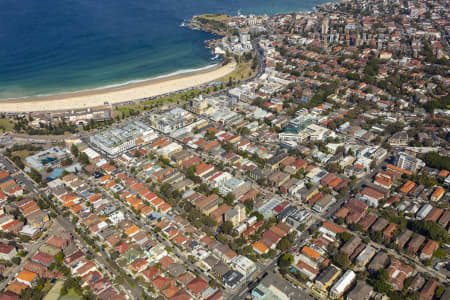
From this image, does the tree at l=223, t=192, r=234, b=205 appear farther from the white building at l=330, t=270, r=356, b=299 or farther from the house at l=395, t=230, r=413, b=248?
the house at l=395, t=230, r=413, b=248

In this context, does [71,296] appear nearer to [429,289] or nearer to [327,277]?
[327,277]

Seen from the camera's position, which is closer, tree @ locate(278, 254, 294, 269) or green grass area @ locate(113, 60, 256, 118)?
tree @ locate(278, 254, 294, 269)

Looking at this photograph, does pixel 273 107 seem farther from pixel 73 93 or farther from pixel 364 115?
pixel 73 93

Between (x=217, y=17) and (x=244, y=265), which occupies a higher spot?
(x=217, y=17)

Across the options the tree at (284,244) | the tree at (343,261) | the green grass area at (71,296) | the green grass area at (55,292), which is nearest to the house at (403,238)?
the tree at (343,261)

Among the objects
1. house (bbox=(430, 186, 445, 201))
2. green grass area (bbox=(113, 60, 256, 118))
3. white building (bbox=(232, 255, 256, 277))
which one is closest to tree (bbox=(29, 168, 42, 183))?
green grass area (bbox=(113, 60, 256, 118))

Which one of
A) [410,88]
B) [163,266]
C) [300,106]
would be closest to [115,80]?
[300,106]

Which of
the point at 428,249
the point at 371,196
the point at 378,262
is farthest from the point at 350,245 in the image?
the point at 371,196

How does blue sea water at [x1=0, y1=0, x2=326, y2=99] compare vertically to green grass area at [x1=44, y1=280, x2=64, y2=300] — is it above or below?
above
